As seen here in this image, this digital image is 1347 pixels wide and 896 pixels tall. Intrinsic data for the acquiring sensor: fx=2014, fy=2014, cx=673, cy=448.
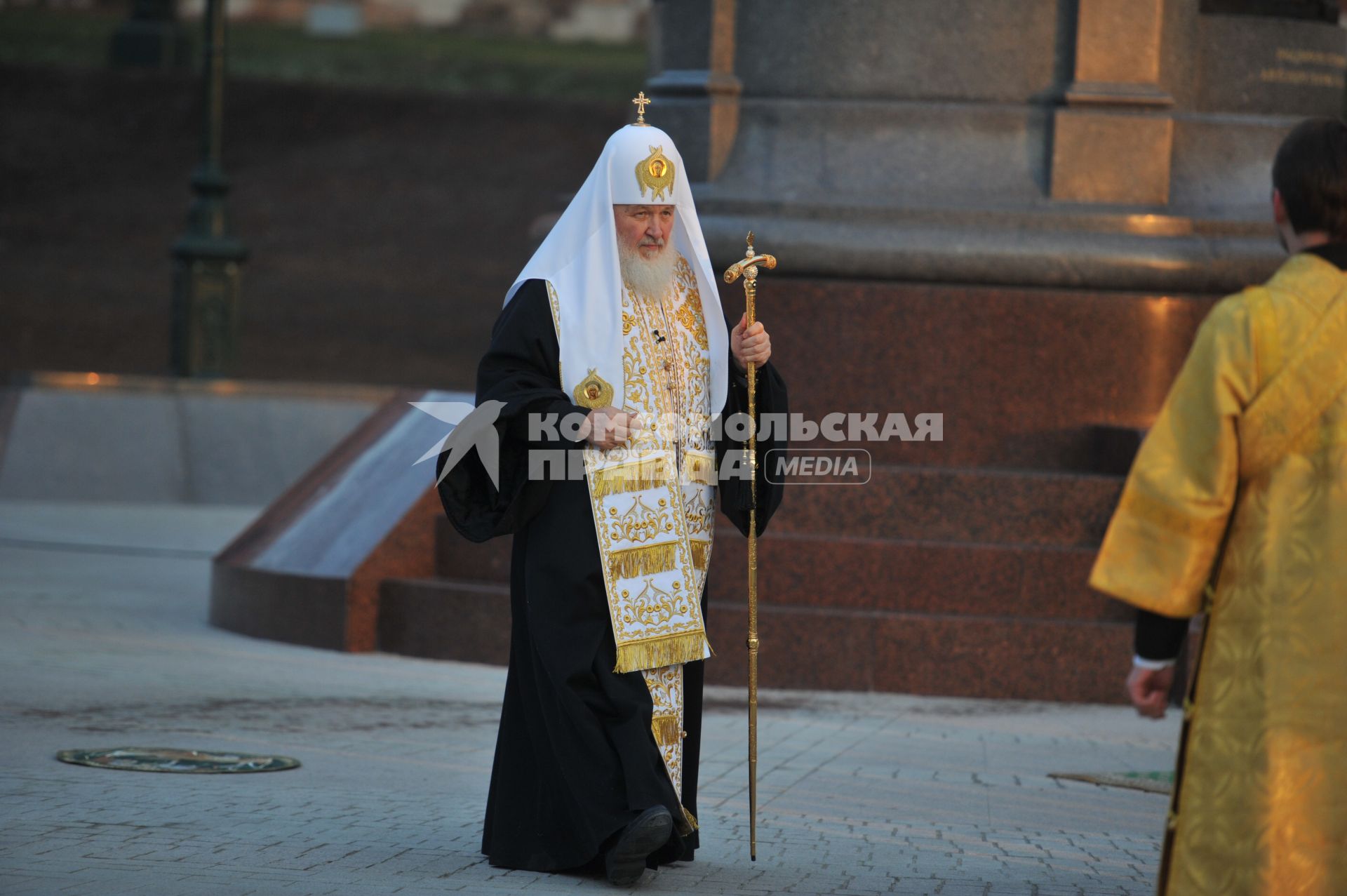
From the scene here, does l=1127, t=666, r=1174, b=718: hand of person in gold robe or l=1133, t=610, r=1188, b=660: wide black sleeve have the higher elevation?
l=1133, t=610, r=1188, b=660: wide black sleeve

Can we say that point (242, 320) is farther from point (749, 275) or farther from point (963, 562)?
point (749, 275)

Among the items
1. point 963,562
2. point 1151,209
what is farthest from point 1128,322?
point 963,562

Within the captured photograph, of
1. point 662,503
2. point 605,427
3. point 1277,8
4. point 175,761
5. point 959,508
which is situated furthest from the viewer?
point 1277,8

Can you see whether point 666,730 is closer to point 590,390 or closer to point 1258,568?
point 590,390

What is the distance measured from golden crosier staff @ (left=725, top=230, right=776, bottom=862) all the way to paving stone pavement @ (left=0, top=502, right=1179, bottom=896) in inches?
8.2

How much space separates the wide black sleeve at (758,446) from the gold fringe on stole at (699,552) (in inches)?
4.3

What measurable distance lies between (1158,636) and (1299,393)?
56 cm

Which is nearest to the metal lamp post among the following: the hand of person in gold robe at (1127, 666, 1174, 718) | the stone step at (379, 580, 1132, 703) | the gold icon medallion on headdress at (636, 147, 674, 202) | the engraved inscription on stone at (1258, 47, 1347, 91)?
the stone step at (379, 580, 1132, 703)

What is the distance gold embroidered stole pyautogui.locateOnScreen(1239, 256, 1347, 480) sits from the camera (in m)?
4.04

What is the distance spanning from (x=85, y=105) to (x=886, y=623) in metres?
28.3

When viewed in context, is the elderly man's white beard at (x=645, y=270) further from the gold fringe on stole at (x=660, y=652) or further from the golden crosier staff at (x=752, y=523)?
the gold fringe on stole at (x=660, y=652)

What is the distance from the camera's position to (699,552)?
5703 mm

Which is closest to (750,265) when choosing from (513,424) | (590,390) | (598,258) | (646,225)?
(646,225)

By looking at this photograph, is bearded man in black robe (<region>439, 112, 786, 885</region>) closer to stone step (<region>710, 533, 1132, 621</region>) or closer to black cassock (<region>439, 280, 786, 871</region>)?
black cassock (<region>439, 280, 786, 871</region>)
